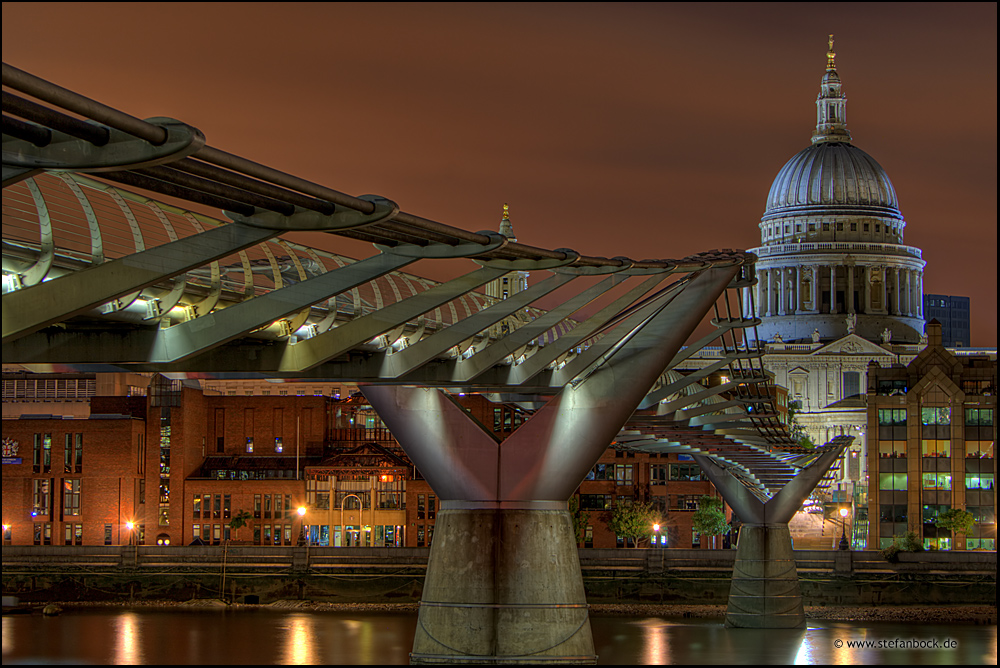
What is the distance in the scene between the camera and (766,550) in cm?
7000

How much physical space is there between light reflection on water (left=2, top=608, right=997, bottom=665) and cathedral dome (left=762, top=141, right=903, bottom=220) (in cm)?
11434

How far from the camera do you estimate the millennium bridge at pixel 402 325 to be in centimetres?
1688

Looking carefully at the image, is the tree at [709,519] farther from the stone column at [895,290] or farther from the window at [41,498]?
the stone column at [895,290]

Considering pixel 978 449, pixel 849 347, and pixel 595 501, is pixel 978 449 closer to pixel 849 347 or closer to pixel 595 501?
pixel 595 501

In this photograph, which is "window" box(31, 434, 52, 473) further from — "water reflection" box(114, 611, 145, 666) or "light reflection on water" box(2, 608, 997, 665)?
"water reflection" box(114, 611, 145, 666)

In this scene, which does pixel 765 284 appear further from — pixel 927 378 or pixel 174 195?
pixel 174 195

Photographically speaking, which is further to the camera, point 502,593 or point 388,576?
point 388,576

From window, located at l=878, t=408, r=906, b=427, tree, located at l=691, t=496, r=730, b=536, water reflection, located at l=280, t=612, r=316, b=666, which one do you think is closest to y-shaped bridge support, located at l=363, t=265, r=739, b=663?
water reflection, located at l=280, t=612, r=316, b=666

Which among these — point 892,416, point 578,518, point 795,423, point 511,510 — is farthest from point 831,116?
point 511,510

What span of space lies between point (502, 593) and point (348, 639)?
35693mm

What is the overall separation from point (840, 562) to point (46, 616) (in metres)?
39.5

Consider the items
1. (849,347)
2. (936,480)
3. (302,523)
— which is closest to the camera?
(302,523)

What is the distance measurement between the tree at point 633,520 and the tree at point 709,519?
2814 millimetres

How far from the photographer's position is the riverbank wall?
79.2m
